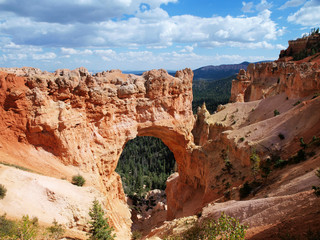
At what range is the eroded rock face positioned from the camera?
1778 cm

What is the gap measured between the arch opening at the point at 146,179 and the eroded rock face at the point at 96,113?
11531 mm

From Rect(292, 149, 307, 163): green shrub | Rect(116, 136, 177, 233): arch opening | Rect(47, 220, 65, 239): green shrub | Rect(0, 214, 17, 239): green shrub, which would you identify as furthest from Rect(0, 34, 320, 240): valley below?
Rect(116, 136, 177, 233): arch opening

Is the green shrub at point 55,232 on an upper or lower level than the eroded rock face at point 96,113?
lower

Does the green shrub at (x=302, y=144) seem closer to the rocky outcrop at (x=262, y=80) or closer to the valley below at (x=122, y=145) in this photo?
the valley below at (x=122, y=145)

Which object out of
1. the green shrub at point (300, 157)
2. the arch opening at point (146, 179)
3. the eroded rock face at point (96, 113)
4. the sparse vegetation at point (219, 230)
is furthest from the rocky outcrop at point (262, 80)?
the sparse vegetation at point (219, 230)

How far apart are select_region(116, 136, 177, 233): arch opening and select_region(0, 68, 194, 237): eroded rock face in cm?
1153

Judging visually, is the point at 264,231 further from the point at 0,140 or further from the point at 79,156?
the point at 0,140

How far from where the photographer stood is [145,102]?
84.1 feet

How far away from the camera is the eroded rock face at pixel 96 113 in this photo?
17.8 meters

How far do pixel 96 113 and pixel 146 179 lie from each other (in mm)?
37660

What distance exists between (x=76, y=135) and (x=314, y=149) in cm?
1917

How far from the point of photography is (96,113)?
72.4ft

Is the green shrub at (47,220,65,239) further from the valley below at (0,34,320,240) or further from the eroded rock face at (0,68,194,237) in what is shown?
the eroded rock face at (0,68,194,237)

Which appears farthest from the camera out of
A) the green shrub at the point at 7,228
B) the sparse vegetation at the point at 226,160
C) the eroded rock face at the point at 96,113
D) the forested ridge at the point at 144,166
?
the forested ridge at the point at 144,166
